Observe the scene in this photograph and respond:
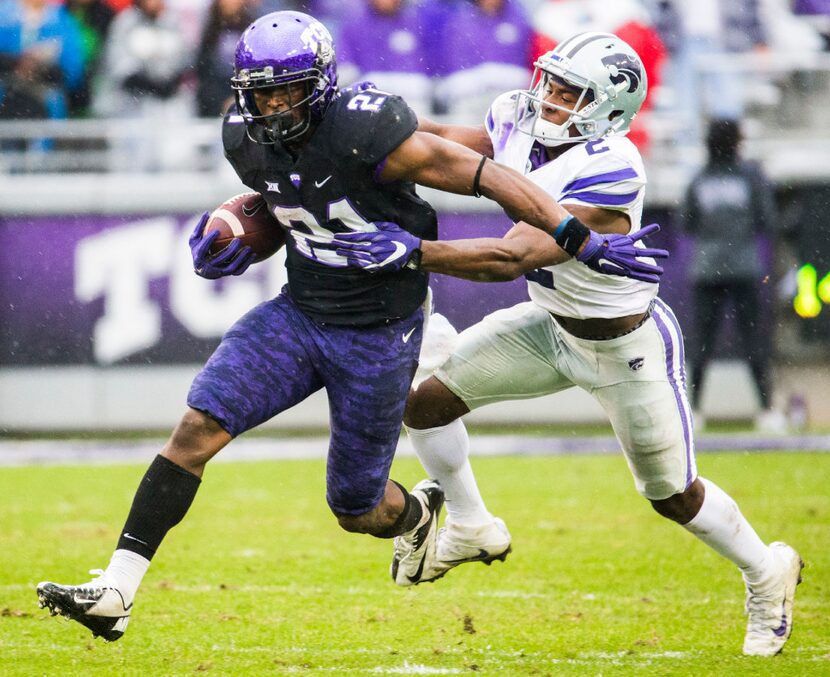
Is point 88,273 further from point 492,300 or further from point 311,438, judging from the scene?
point 492,300

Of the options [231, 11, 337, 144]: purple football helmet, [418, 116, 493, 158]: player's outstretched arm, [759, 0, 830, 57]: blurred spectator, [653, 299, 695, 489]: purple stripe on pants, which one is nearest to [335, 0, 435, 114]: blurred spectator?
[759, 0, 830, 57]: blurred spectator

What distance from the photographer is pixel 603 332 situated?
13.8 feet

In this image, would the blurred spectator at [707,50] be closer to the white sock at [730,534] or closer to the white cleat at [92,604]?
the white sock at [730,534]

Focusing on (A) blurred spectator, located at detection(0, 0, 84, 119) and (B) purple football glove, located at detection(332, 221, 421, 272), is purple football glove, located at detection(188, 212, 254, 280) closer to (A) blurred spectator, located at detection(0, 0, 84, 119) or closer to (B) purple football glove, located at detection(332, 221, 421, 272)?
(B) purple football glove, located at detection(332, 221, 421, 272)

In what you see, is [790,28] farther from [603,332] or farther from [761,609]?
[761,609]

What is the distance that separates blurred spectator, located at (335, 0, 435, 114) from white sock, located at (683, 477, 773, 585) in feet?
16.0

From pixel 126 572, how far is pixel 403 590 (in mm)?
1471

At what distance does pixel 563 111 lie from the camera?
13.7ft

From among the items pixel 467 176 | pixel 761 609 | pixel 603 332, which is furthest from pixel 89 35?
pixel 761 609

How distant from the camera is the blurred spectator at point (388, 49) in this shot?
8688 mm

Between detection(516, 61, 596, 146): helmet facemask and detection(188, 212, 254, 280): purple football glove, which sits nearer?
detection(188, 212, 254, 280): purple football glove

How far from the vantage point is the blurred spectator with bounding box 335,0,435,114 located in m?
8.69

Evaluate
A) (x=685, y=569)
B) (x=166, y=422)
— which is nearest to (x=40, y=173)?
(x=166, y=422)

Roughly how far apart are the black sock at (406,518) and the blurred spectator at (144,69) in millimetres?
5208
